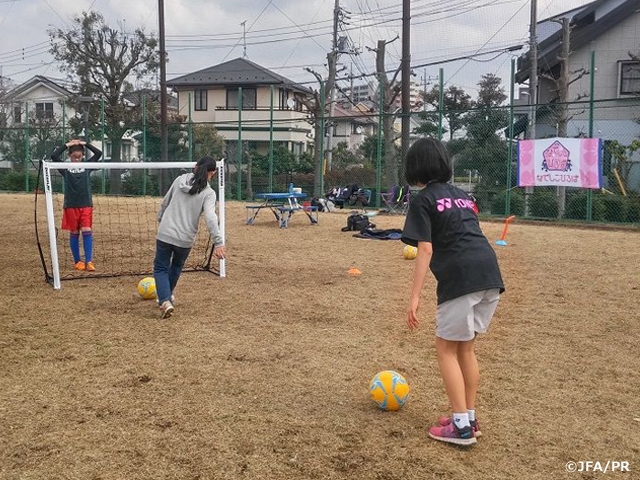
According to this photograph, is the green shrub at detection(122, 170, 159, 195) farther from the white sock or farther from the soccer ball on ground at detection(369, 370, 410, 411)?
the white sock

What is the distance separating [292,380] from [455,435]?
1296mm

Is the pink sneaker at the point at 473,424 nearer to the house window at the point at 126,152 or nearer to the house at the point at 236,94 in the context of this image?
the house window at the point at 126,152

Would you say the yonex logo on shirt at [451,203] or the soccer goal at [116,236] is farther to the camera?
the soccer goal at [116,236]

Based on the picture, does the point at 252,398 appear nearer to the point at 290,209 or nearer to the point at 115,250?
the point at 115,250

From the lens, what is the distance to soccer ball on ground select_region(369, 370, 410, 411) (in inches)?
153

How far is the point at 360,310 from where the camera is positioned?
6.50 m

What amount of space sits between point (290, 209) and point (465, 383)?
Answer: 1107 centimetres

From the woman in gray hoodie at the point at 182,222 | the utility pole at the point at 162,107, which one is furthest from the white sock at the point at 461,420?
the utility pole at the point at 162,107

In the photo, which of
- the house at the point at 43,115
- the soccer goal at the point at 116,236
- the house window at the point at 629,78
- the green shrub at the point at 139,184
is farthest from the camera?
the house at the point at 43,115

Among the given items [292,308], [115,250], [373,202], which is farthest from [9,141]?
[292,308]

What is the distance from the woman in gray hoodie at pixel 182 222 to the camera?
19.7 ft

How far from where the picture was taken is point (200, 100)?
46.6 meters

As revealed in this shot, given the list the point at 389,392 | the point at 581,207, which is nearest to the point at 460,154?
the point at 581,207

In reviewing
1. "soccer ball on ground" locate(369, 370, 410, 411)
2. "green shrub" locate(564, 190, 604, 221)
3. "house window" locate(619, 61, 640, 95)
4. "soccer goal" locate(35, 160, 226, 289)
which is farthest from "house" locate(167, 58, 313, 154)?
"soccer ball on ground" locate(369, 370, 410, 411)
